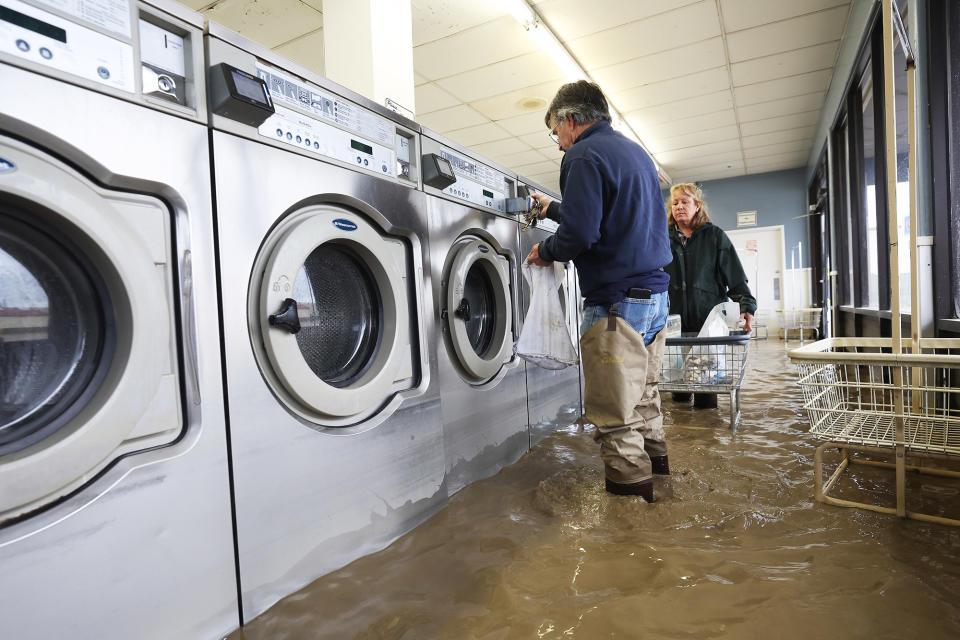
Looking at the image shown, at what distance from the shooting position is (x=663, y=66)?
172 inches

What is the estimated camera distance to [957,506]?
4.70 ft

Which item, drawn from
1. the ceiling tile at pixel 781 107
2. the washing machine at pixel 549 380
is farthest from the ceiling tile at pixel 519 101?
the washing machine at pixel 549 380

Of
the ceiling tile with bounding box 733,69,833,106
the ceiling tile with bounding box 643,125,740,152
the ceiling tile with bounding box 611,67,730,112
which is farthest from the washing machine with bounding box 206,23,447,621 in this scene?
the ceiling tile with bounding box 643,125,740,152

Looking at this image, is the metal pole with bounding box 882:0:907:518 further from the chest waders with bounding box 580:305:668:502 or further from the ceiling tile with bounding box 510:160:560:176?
the ceiling tile with bounding box 510:160:560:176

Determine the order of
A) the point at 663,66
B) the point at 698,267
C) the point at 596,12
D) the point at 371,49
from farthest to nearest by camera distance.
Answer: the point at 663,66 → the point at 596,12 → the point at 698,267 → the point at 371,49

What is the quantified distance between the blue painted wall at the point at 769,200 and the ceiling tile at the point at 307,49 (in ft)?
20.5

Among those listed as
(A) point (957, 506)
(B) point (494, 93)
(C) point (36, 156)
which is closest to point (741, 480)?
(A) point (957, 506)

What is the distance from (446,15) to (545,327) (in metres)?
2.67

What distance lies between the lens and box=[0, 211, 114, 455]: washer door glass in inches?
29.5

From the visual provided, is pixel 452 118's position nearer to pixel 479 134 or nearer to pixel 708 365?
pixel 479 134

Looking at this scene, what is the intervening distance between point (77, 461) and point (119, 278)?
29 cm

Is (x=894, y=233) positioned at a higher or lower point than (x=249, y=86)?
lower

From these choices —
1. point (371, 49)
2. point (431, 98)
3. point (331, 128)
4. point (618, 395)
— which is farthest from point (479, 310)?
point (431, 98)

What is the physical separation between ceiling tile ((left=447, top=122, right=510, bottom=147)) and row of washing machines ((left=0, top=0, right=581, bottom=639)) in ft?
14.7
